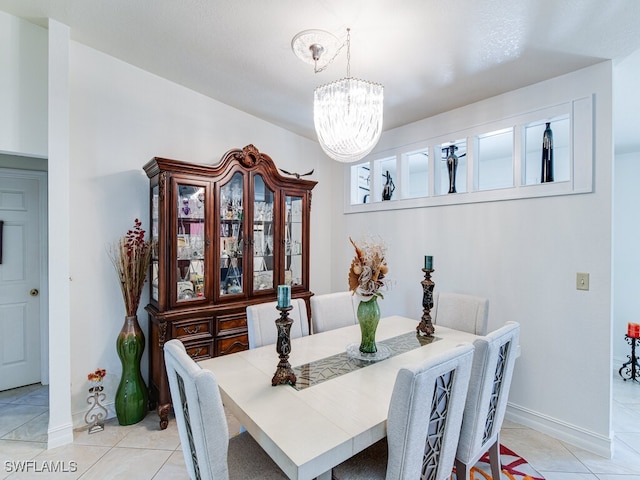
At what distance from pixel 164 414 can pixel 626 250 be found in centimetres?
474

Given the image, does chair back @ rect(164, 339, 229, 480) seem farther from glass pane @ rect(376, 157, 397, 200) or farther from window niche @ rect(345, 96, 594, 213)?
glass pane @ rect(376, 157, 397, 200)

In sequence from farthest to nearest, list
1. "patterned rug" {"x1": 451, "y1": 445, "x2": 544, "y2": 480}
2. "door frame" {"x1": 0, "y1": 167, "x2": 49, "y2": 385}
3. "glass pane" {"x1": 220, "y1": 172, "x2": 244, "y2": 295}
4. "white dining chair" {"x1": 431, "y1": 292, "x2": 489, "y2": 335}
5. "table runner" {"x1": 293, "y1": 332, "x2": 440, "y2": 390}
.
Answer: "door frame" {"x1": 0, "y1": 167, "x2": 49, "y2": 385} < "glass pane" {"x1": 220, "y1": 172, "x2": 244, "y2": 295} < "white dining chair" {"x1": 431, "y1": 292, "x2": 489, "y2": 335} < "patterned rug" {"x1": 451, "y1": 445, "x2": 544, "y2": 480} < "table runner" {"x1": 293, "y1": 332, "x2": 440, "y2": 390}

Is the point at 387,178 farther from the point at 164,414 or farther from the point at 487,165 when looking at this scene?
the point at 164,414

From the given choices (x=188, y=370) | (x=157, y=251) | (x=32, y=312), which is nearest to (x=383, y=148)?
(x=157, y=251)

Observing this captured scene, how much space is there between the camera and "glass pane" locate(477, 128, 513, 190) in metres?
3.02

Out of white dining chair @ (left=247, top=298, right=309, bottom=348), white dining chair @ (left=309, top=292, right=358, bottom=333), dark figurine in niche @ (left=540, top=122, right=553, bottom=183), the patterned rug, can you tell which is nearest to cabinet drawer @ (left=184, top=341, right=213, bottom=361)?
white dining chair @ (left=247, top=298, right=309, bottom=348)

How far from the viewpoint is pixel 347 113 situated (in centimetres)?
185

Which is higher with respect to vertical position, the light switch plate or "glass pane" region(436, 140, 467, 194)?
"glass pane" region(436, 140, 467, 194)

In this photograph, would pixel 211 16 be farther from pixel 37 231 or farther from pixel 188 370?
pixel 37 231

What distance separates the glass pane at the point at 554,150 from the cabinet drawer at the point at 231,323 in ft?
8.42

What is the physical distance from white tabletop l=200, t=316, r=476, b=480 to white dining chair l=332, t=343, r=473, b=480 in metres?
0.11

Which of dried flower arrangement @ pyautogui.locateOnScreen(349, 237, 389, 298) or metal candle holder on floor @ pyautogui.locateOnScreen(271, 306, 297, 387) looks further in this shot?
dried flower arrangement @ pyautogui.locateOnScreen(349, 237, 389, 298)

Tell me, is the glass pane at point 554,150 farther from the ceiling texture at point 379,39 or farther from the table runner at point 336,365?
the table runner at point 336,365

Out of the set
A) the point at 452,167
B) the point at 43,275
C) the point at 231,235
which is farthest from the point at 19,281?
the point at 452,167
